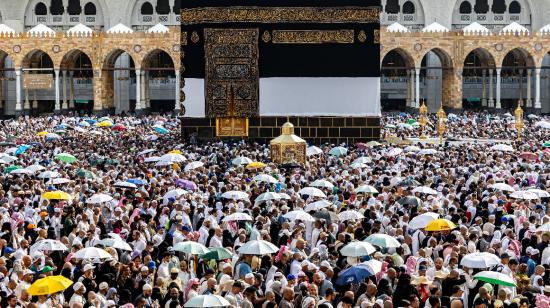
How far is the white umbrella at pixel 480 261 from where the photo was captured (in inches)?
488

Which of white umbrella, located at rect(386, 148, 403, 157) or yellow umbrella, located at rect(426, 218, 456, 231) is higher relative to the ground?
white umbrella, located at rect(386, 148, 403, 157)

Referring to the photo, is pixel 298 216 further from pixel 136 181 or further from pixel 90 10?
pixel 90 10

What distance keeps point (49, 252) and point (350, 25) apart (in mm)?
21273

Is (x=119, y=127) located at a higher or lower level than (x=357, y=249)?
higher

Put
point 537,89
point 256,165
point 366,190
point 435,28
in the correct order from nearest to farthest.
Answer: point 366,190 → point 256,165 → point 537,89 → point 435,28

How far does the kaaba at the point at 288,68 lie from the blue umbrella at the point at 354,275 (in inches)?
877

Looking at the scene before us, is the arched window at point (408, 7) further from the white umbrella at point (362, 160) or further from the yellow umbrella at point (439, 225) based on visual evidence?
the yellow umbrella at point (439, 225)

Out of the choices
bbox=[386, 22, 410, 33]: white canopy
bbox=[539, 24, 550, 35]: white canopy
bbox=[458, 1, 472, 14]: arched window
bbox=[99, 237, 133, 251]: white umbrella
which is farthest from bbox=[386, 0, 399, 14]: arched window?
bbox=[99, 237, 133, 251]: white umbrella

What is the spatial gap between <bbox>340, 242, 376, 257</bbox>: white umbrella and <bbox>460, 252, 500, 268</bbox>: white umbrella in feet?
4.04

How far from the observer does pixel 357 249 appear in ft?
43.5

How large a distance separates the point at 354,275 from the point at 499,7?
48.4m

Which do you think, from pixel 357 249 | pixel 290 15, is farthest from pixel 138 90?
pixel 357 249

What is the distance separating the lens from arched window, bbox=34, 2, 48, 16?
2292 inches

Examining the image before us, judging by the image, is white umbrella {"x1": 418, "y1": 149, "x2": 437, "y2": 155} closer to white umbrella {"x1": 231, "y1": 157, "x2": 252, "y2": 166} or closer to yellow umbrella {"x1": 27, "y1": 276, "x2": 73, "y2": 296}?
white umbrella {"x1": 231, "y1": 157, "x2": 252, "y2": 166}
